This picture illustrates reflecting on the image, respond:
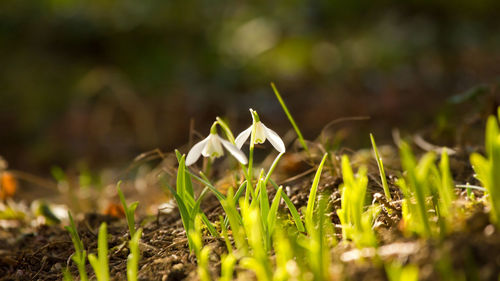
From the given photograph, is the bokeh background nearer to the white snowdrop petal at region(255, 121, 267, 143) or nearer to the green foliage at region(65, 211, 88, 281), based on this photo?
the white snowdrop petal at region(255, 121, 267, 143)

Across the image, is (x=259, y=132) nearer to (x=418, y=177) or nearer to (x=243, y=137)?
(x=243, y=137)

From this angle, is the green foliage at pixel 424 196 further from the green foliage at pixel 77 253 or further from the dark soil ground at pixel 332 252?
the green foliage at pixel 77 253

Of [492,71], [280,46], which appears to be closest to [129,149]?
[280,46]

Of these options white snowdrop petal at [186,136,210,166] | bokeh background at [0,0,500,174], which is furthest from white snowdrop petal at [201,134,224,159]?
Answer: bokeh background at [0,0,500,174]

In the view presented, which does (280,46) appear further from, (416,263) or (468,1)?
(416,263)

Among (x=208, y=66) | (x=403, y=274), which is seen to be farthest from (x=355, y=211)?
(x=208, y=66)
